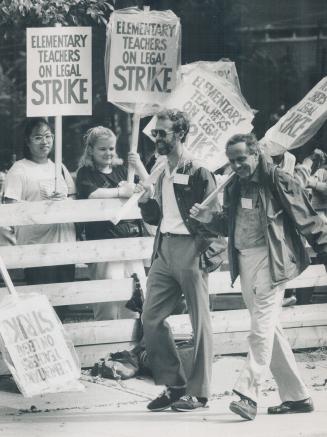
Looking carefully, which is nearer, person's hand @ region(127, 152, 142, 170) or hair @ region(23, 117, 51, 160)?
person's hand @ region(127, 152, 142, 170)

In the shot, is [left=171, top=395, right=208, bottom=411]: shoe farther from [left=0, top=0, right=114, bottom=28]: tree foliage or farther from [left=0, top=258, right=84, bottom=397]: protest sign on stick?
[left=0, top=0, right=114, bottom=28]: tree foliage

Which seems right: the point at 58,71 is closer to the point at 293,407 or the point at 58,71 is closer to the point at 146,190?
the point at 146,190

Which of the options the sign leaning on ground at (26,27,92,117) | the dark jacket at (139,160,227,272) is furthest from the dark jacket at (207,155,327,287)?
the sign leaning on ground at (26,27,92,117)

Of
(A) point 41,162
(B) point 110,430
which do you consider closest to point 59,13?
(A) point 41,162

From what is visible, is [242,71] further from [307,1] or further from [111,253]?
[111,253]

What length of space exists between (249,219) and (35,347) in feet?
5.67

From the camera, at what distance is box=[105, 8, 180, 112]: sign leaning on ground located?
9.66 meters

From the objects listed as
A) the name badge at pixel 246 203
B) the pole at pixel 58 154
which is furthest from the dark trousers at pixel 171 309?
the pole at pixel 58 154

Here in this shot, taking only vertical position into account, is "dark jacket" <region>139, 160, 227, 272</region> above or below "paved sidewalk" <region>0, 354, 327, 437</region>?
above

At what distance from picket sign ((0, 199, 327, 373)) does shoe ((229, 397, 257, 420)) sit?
5.26 ft

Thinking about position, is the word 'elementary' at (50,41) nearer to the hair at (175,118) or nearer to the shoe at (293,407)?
the hair at (175,118)

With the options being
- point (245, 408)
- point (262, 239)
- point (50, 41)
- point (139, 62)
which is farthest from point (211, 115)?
point (245, 408)

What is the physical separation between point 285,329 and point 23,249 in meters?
2.33

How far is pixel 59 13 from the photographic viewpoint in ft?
34.2
